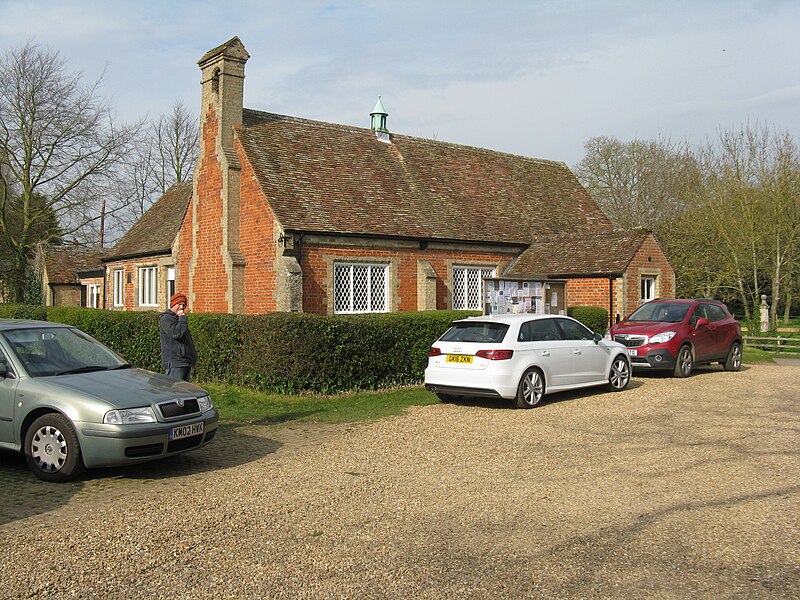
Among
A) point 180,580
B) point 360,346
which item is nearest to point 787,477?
point 180,580

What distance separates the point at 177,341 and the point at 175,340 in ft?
0.11

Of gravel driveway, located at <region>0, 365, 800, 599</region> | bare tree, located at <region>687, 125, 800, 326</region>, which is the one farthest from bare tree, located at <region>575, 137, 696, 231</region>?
gravel driveway, located at <region>0, 365, 800, 599</region>

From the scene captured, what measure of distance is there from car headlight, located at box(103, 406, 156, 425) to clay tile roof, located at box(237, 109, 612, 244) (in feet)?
38.9

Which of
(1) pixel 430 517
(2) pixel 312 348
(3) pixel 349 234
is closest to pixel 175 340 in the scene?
(2) pixel 312 348

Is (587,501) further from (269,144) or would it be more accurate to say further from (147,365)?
(269,144)

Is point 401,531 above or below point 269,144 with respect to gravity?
below

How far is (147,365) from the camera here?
1714 centimetres

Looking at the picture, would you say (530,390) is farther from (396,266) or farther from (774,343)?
(774,343)

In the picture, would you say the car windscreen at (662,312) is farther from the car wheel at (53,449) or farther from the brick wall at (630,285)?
the car wheel at (53,449)

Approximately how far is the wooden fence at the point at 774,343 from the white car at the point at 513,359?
1586 cm

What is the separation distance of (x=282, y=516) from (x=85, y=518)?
1691 mm

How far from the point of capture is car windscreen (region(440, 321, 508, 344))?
12227 mm

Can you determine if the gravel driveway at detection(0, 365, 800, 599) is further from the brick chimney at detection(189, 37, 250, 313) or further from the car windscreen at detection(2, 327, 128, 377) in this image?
the brick chimney at detection(189, 37, 250, 313)

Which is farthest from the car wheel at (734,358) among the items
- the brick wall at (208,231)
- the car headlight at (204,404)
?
the car headlight at (204,404)
